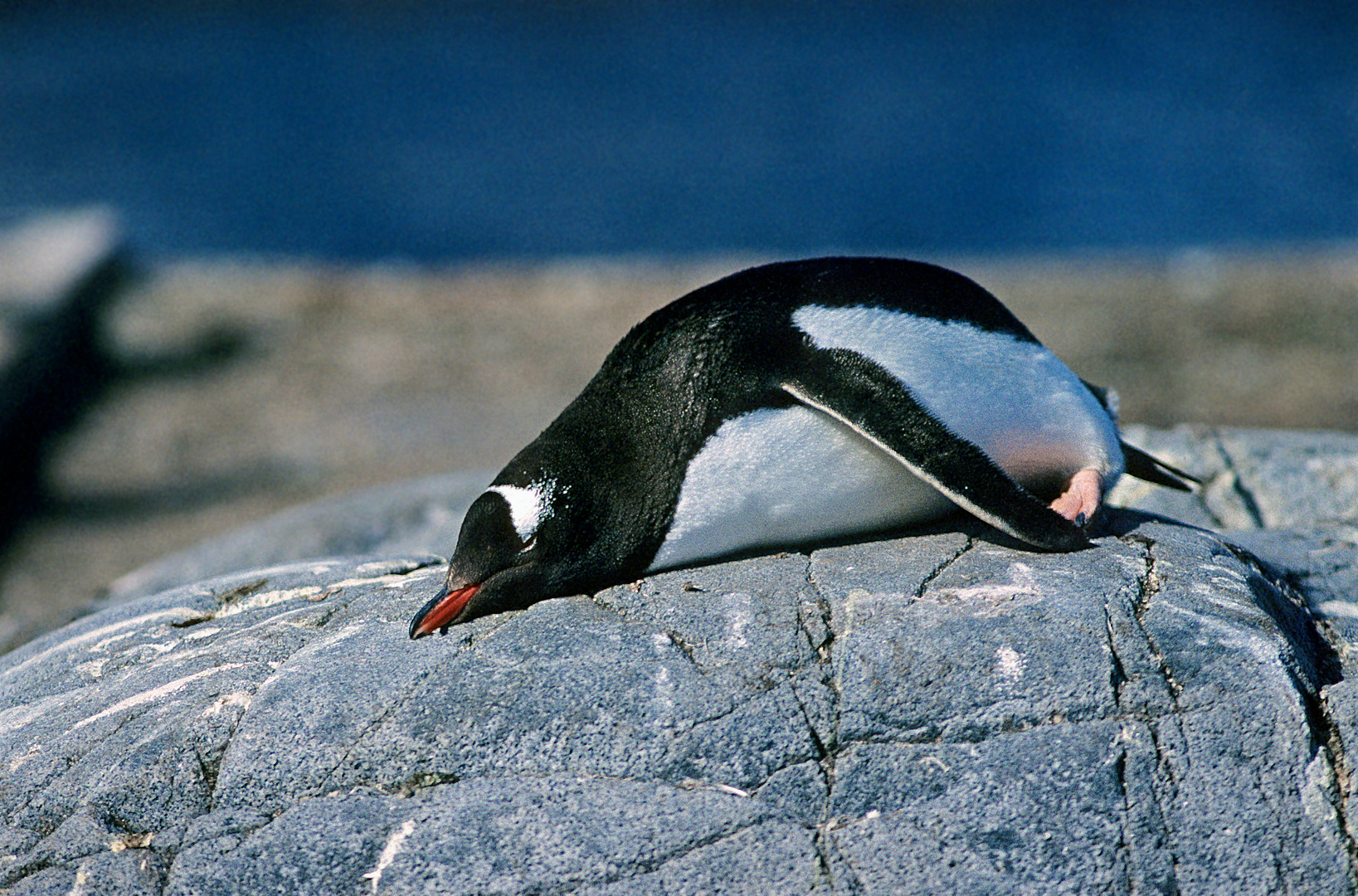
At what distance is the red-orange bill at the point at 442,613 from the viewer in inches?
87.3

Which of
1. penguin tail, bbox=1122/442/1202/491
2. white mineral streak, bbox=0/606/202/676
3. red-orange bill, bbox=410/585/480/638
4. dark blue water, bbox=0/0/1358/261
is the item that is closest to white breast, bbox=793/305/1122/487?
penguin tail, bbox=1122/442/1202/491

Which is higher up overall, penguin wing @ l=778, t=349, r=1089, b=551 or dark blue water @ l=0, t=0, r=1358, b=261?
dark blue water @ l=0, t=0, r=1358, b=261

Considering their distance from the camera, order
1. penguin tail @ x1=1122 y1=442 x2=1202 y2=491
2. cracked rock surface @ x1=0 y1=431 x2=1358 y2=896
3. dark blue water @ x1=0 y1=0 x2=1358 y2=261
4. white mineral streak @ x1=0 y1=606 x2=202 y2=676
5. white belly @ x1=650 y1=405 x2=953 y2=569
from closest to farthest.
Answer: cracked rock surface @ x1=0 y1=431 x2=1358 y2=896
white belly @ x1=650 y1=405 x2=953 y2=569
white mineral streak @ x1=0 y1=606 x2=202 y2=676
penguin tail @ x1=1122 y1=442 x2=1202 y2=491
dark blue water @ x1=0 y1=0 x2=1358 y2=261

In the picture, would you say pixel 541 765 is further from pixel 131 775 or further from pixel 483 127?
pixel 483 127

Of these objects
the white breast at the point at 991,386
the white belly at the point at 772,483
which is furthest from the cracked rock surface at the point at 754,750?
the white breast at the point at 991,386

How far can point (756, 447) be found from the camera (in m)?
2.31

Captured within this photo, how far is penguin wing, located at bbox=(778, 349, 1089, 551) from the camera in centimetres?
227

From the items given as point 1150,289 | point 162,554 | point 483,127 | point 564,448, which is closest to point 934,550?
point 564,448

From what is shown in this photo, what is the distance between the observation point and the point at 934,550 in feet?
7.75

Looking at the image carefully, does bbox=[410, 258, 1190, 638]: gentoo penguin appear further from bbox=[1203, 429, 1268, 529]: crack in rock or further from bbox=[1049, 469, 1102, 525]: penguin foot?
bbox=[1203, 429, 1268, 529]: crack in rock

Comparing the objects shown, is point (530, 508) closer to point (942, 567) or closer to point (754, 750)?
point (754, 750)

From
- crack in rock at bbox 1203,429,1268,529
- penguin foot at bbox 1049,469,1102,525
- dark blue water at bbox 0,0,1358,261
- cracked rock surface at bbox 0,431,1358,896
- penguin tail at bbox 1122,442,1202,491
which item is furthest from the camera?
dark blue water at bbox 0,0,1358,261

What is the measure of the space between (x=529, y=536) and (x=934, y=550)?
0.79 m

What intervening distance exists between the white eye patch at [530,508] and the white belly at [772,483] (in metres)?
0.25
